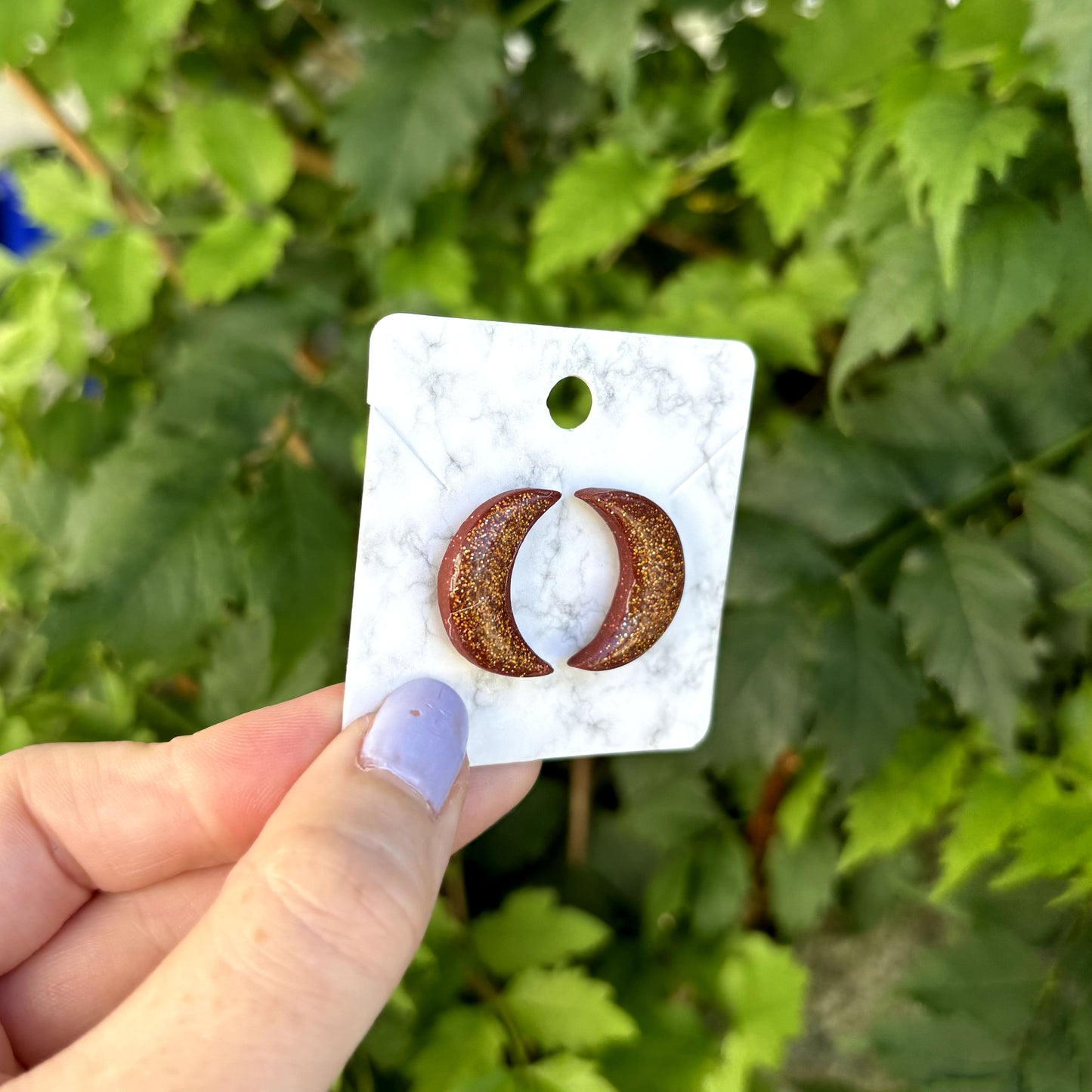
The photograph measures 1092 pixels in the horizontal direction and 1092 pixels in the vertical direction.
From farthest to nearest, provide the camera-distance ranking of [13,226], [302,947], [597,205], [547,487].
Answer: [13,226] < [597,205] < [547,487] < [302,947]

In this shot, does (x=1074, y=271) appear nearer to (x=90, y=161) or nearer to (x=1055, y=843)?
(x=1055, y=843)

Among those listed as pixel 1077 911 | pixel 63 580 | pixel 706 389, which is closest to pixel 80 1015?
pixel 63 580

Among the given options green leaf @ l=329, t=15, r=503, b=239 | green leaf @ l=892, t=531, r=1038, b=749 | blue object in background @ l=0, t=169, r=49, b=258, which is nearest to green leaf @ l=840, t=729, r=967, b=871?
green leaf @ l=892, t=531, r=1038, b=749

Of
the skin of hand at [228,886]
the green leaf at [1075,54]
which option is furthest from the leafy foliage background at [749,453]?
the skin of hand at [228,886]

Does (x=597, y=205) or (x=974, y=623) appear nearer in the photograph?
(x=974, y=623)

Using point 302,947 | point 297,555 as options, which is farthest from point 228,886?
point 297,555

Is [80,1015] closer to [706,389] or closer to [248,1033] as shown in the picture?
[248,1033]

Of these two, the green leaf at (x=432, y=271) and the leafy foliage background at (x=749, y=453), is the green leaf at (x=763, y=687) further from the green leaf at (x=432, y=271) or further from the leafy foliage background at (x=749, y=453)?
the green leaf at (x=432, y=271)
